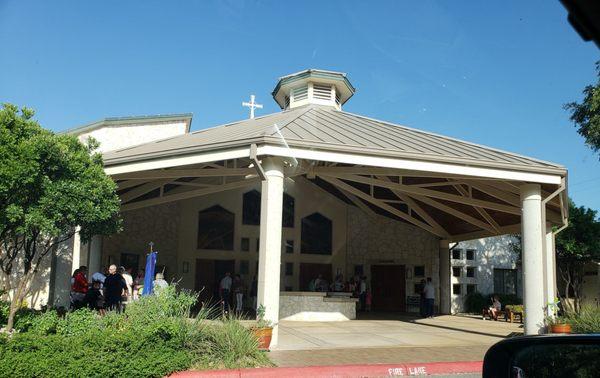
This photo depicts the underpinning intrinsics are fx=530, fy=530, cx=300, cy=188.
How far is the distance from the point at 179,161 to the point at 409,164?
18.1 ft

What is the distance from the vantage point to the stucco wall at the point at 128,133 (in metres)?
23.4

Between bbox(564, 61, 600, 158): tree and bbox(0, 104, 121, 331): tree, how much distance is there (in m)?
16.8

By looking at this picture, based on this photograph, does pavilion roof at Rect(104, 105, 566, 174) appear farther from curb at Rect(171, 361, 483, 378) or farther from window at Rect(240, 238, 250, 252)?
window at Rect(240, 238, 250, 252)

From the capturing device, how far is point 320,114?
18.6 meters

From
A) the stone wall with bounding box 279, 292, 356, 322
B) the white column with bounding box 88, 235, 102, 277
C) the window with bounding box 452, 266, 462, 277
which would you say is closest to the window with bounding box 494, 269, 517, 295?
the window with bounding box 452, 266, 462, 277

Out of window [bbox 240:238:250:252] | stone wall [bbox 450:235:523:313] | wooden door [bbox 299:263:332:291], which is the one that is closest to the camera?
window [bbox 240:238:250:252]

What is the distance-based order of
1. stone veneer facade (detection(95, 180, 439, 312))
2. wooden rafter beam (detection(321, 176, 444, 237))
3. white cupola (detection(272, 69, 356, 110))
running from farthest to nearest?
1. white cupola (detection(272, 69, 356, 110))
2. stone veneer facade (detection(95, 180, 439, 312))
3. wooden rafter beam (detection(321, 176, 444, 237))

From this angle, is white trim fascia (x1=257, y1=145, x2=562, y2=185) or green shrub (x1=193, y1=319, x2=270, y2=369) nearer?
green shrub (x1=193, y1=319, x2=270, y2=369)

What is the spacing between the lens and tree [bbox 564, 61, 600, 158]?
18938 millimetres

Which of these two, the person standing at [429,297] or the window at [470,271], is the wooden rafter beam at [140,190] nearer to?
the person standing at [429,297]

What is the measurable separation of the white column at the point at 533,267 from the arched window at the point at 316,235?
487 inches

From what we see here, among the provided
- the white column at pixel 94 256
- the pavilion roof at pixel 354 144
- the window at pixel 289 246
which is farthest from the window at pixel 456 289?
the white column at pixel 94 256

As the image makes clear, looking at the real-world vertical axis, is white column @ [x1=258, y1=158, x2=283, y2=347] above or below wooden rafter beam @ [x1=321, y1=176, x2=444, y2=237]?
below

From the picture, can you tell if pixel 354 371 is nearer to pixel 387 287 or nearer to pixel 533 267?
pixel 533 267
